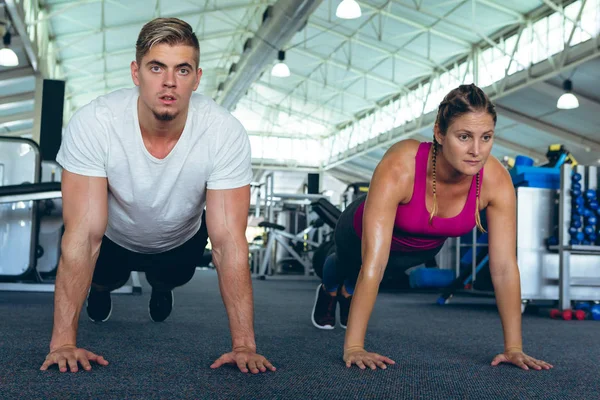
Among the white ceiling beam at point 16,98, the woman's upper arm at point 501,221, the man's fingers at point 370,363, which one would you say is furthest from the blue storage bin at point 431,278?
the white ceiling beam at point 16,98

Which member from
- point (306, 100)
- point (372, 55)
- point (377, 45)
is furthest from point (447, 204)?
point (306, 100)

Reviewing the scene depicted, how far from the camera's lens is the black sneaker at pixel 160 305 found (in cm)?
269

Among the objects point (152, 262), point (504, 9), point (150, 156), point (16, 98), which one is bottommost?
point (152, 262)

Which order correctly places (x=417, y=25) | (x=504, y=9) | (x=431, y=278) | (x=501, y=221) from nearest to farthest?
(x=501, y=221) → (x=431, y=278) → (x=504, y=9) → (x=417, y=25)

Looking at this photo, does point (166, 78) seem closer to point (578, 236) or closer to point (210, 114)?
point (210, 114)

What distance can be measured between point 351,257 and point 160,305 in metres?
0.89

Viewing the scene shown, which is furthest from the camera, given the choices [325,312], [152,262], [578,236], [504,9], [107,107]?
[504,9]

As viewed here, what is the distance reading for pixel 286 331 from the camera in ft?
8.33

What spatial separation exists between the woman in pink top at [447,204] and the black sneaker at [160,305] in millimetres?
1127

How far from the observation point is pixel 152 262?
7.95 ft

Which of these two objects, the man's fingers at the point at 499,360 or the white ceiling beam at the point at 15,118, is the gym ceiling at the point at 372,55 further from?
the man's fingers at the point at 499,360

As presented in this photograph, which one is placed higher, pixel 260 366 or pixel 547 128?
pixel 547 128

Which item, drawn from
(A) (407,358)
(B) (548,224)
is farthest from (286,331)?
(B) (548,224)

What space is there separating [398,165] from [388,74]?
12994 millimetres
